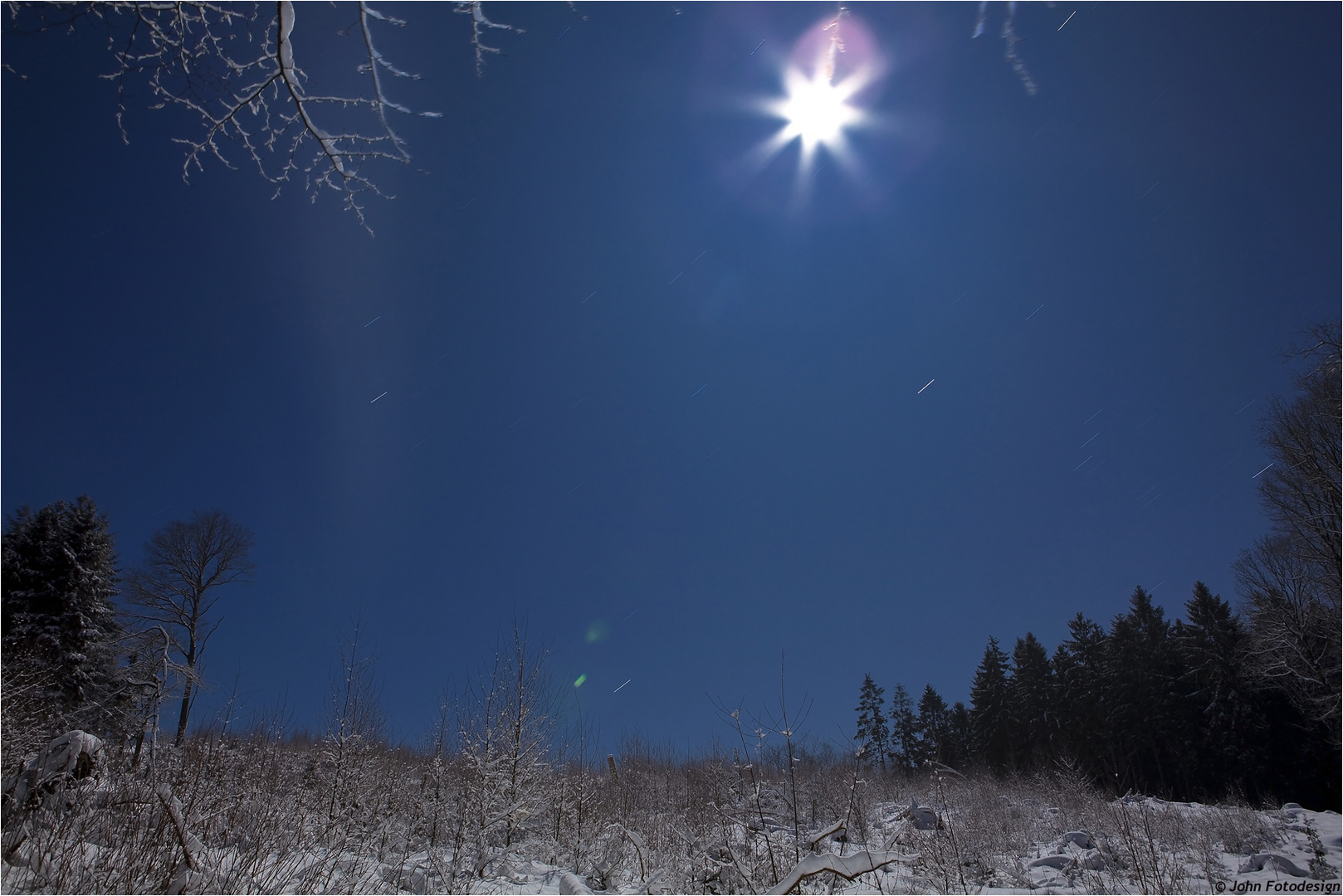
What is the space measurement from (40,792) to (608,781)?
17.5 metres

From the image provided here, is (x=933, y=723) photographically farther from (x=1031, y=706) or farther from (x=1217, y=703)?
(x=1217, y=703)

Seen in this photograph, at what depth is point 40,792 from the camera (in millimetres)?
4988

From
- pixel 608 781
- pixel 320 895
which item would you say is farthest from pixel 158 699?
pixel 608 781

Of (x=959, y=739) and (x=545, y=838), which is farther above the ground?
(x=959, y=739)

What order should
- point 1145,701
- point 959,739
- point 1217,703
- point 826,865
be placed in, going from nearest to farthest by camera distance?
point 826,865
point 1217,703
point 1145,701
point 959,739

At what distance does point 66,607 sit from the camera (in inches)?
840

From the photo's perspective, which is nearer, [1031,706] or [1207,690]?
[1207,690]

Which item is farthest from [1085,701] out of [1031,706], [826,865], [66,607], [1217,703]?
[66,607]

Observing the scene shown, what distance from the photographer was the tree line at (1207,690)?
1648 cm

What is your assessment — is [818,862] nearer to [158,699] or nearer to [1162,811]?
[158,699]

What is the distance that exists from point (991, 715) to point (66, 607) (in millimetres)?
54421

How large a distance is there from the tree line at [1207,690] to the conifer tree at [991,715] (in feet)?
0.36

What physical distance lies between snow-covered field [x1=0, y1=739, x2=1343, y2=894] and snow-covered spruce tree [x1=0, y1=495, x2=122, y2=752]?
34.3 ft

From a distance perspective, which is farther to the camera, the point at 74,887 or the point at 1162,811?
the point at 1162,811
